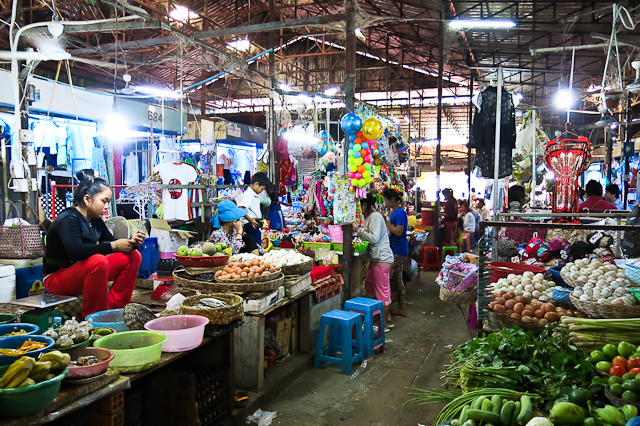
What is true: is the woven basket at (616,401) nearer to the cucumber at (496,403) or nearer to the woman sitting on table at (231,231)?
the cucumber at (496,403)

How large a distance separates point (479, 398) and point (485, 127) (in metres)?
4.29

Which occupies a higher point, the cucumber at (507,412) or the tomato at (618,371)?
the tomato at (618,371)

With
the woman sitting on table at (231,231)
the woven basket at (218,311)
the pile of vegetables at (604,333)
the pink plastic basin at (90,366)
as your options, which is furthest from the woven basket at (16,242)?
the pile of vegetables at (604,333)

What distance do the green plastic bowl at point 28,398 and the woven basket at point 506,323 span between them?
8.95ft

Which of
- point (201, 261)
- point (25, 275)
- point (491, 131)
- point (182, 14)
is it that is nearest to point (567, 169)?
point (491, 131)

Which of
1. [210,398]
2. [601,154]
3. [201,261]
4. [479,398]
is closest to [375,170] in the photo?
[201,261]

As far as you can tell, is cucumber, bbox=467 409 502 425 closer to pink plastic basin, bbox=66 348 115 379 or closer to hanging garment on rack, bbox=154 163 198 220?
pink plastic basin, bbox=66 348 115 379

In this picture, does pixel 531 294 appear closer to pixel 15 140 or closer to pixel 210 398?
pixel 210 398

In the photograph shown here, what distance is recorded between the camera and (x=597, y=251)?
459cm

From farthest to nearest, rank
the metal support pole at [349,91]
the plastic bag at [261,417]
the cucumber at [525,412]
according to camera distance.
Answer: the metal support pole at [349,91] < the plastic bag at [261,417] < the cucumber at [525,412]

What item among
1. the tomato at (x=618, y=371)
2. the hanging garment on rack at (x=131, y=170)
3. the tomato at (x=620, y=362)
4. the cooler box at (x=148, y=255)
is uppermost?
the hanging garment on rack at (x=131, y=170)

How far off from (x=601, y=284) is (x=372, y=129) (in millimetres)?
3848

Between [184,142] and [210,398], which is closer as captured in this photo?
[210,398]

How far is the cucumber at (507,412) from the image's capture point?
6.90 ft
